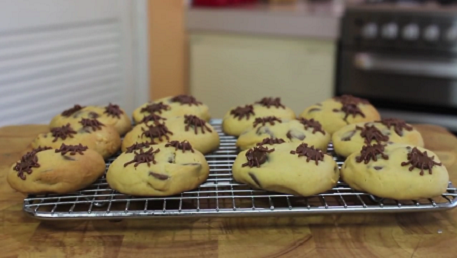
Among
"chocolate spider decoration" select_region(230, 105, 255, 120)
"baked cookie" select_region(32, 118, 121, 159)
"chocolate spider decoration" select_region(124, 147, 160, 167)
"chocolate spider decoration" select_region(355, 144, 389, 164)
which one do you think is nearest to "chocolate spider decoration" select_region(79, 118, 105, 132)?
"baked cookie" select_region(32, 118, 121, 159)

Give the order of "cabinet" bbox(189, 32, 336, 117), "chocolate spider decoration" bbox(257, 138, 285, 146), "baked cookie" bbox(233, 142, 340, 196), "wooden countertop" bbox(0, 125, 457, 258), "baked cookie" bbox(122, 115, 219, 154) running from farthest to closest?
1. "cabinet" bbox(189, 32, 336, 117)
2. "baked cookie" bbox(122, 115, 219, 154)
3. "chocolate spider decoration" bbox(257, 138, 285, 146)
4. "baked cookie" bbox(233, 142, 340, 196)
5. "wooden countertop" bbox(0, 125, 457, 258)

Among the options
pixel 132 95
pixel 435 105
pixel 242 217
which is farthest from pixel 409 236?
pixel 132 95

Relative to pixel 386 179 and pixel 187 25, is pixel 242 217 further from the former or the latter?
pixel 187 25

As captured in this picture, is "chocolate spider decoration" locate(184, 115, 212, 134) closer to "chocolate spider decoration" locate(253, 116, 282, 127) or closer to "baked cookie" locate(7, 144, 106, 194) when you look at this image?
"chocolate spider decoration" locate(253, 116, 282, 127)

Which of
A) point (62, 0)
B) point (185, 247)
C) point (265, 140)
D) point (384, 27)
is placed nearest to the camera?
point (185, 247)

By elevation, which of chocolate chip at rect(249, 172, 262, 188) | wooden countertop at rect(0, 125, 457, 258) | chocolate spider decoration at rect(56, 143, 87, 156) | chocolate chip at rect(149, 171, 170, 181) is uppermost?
chocolate spider decoration at rect(56, 143, 87, 156)
